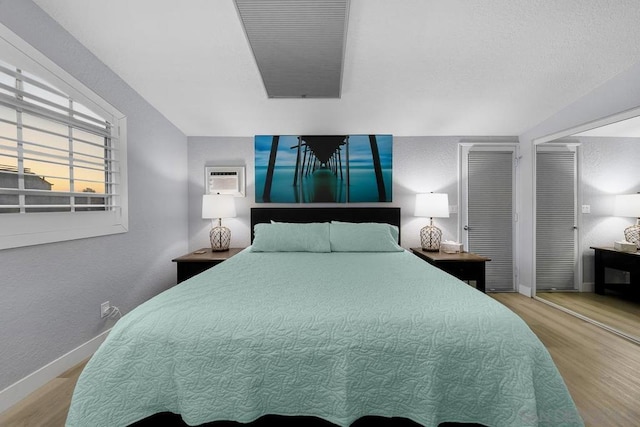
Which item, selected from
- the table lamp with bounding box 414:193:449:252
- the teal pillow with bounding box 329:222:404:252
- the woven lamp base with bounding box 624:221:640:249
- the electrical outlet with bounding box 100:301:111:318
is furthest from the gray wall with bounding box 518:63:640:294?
the electrical outlet with bounding box 100:301:111:318

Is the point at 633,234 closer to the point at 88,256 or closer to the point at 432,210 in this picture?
the point at 432,210

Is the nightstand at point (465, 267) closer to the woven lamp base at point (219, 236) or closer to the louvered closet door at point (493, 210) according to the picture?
the louvered closet door at point (493, 210)

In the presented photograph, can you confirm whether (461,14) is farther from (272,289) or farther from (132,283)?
(132,283)

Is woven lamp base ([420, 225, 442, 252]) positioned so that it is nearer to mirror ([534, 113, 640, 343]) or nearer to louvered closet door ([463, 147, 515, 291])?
louvered closet door ([463, 147, 515, 291])

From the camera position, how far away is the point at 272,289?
141 cm

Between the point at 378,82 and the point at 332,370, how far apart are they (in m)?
2.34

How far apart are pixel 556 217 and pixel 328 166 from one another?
3.06 m

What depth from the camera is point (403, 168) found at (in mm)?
3361

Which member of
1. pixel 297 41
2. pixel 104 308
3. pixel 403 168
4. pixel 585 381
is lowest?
pixel 585 381

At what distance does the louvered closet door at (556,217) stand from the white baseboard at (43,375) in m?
4.84

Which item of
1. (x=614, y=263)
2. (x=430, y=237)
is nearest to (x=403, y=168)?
(x=430, y=237)

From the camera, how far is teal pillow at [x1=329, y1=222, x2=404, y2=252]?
103 inches

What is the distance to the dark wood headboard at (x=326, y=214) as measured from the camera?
3.23 m

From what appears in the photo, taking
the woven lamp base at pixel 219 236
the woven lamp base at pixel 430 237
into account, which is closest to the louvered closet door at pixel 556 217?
the woven lamp base at pixel 430 237
